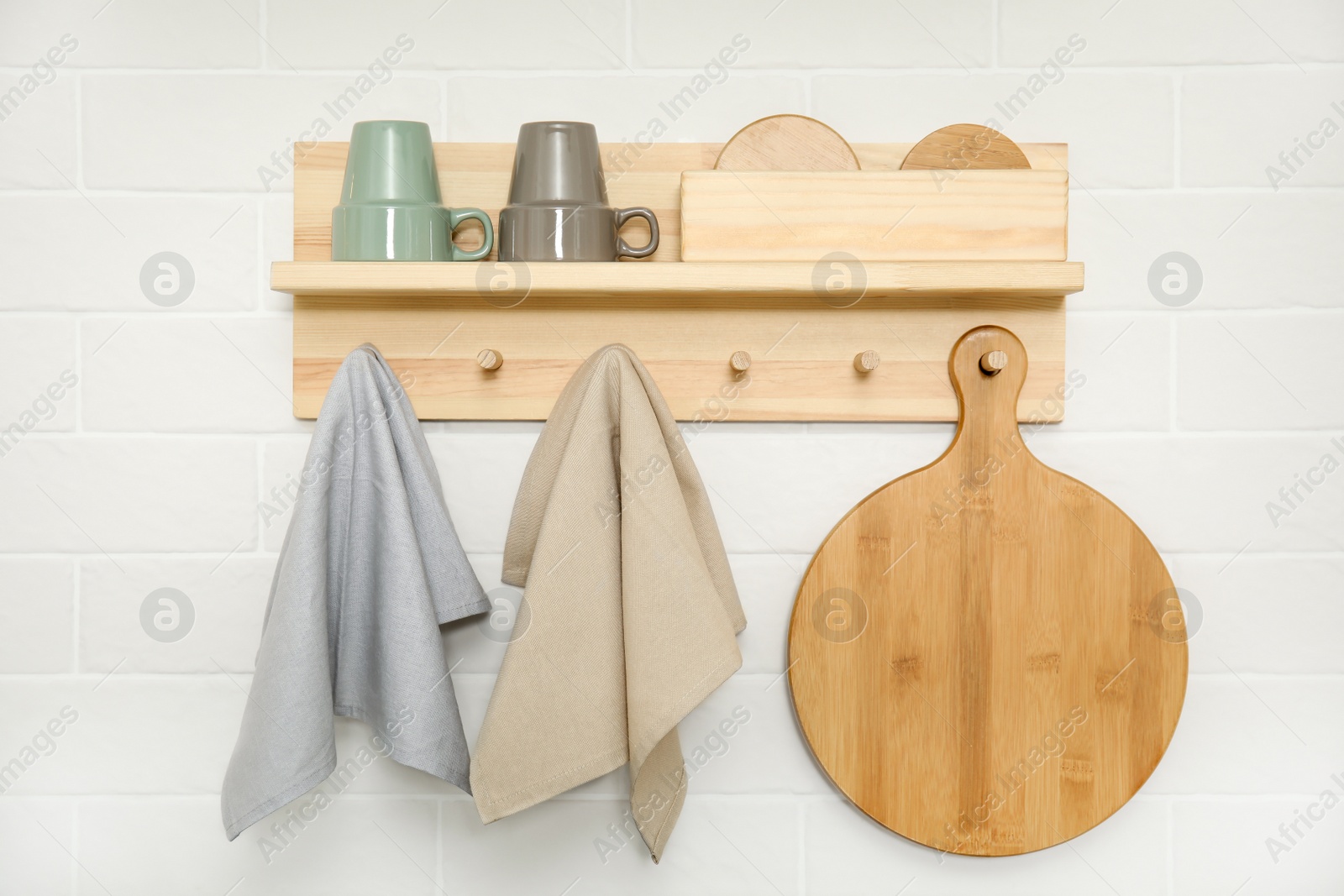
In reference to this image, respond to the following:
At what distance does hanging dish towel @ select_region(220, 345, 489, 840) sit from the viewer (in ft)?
2.31

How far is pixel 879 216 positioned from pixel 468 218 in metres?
0.35

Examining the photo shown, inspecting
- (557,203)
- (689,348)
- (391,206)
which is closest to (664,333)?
(689,348)

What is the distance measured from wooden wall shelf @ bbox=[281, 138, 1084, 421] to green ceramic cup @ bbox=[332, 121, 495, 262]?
0.18ft

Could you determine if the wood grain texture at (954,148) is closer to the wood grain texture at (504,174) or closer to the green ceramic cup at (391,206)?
the wood grain texture at (504,174)

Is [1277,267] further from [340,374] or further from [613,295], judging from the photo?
[340,374]

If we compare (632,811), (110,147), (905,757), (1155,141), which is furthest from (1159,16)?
(110,147)

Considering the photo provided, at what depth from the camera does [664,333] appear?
2.59 ft

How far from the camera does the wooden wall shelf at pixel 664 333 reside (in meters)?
0.79

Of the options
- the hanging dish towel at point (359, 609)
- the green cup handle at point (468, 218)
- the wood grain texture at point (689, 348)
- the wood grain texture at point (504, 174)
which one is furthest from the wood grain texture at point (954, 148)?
the hanging dish towel at point (359, 609)

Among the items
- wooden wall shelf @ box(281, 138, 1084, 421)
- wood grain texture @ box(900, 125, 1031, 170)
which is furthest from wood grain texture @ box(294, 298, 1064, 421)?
wood grain texture @ box(900, 125, 1031, 170)

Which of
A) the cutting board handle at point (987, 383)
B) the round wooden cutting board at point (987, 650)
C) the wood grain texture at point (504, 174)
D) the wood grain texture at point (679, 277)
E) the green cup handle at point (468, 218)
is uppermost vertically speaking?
the wood grain texture at point (504, 174)

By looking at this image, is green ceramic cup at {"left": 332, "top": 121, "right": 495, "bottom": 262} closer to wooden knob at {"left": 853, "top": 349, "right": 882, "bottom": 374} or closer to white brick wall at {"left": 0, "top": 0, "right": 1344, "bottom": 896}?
white brick wall at {"left": 0, "top": 0, "right": 1344, "bottom": 896}

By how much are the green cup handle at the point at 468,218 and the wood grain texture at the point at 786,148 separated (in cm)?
21

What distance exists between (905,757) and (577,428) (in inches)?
16.4
